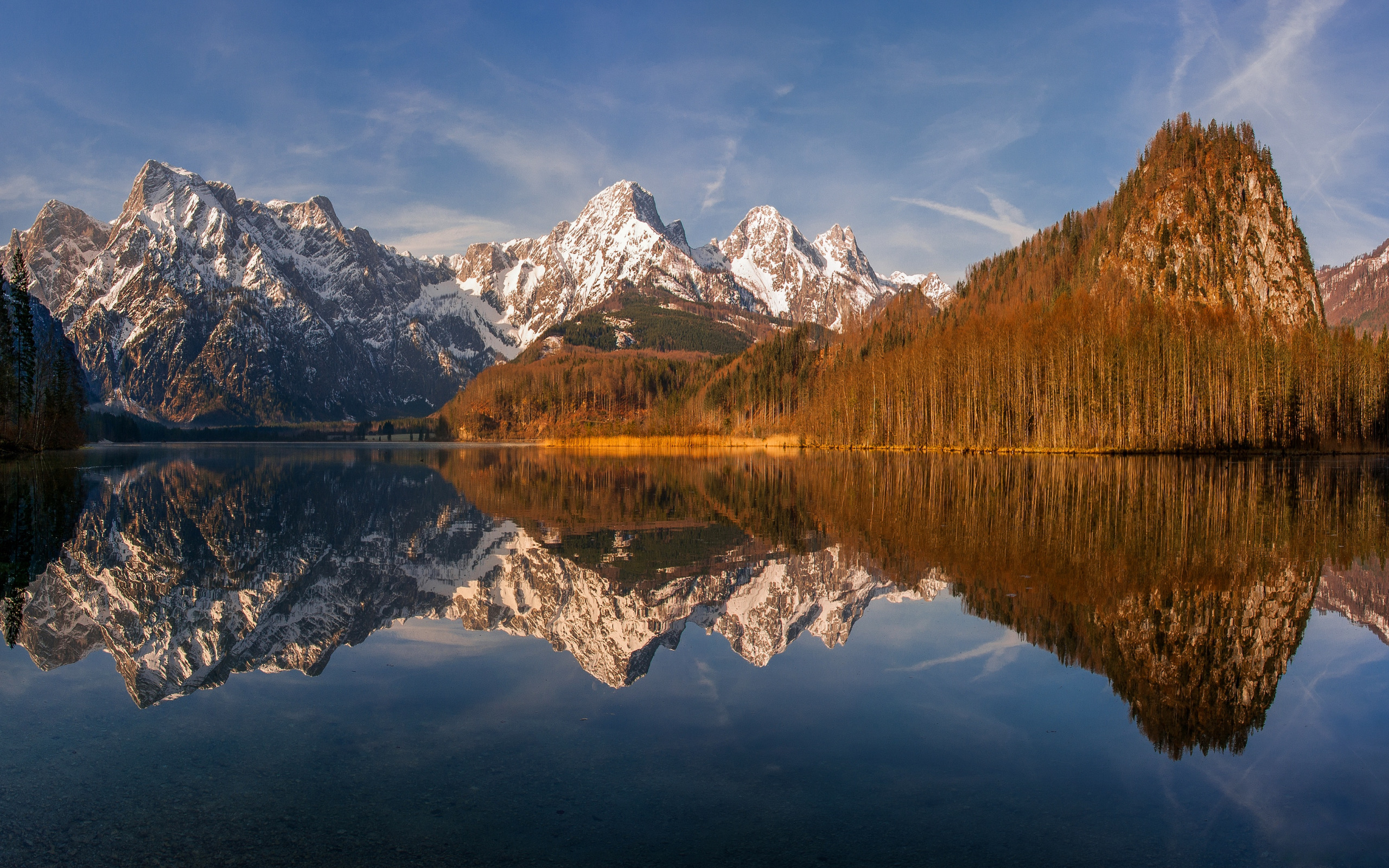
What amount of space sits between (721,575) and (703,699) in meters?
6.00

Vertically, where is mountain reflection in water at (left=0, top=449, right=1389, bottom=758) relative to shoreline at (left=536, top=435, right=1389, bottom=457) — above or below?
below

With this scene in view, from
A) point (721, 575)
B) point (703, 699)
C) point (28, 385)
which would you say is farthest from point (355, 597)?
point (28, 385)

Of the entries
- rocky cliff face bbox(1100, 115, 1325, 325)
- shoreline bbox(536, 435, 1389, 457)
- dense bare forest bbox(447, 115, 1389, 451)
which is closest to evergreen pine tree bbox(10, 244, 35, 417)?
shoreline bbox(536, 435, 1389, 457)

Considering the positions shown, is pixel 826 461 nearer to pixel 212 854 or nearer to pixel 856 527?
pixel 856 527

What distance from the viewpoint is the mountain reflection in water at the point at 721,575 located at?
29.4 feet

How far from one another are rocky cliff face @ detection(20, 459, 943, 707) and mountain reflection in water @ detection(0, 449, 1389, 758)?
59 millimetres

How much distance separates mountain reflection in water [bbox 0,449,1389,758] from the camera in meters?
8.97

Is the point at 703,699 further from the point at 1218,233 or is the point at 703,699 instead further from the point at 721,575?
the point at 1218,233

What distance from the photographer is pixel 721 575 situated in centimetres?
1380

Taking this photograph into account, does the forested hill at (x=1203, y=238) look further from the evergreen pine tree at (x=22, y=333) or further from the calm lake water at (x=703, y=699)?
the evergreen pine tree at (x=22, y=333)

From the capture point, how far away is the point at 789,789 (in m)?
5.73

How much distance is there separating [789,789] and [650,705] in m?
2.16

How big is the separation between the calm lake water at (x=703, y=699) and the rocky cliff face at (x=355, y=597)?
3.2 inches

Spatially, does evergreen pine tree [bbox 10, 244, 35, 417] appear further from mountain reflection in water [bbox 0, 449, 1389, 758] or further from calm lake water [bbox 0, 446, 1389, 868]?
calm lake water [bbox 0, 446, 1389, 868]
